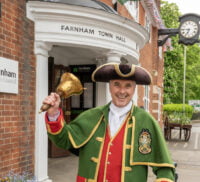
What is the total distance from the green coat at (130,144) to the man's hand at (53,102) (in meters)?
0.10

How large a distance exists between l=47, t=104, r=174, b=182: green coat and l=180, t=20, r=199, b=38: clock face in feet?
41.4

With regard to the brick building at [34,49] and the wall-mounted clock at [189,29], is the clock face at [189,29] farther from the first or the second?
the brick building at [34,49]

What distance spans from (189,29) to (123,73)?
498 inches

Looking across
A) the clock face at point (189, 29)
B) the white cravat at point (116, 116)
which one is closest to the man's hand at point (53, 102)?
the white cravat at point (116, 116)

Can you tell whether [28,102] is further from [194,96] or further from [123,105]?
[194,96]

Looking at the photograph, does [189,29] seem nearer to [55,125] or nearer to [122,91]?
[122,91]

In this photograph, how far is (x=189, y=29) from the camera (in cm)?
1440

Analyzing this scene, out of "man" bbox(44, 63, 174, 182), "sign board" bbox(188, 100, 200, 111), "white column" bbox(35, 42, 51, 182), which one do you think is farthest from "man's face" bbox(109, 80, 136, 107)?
"sign board" bbox(188, 100, 200, 111)

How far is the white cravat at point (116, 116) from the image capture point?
107 inches

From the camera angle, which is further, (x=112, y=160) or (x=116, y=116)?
(x=116, y=116)

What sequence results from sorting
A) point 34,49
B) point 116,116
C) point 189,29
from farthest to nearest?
1. point 189,29
2. point 34,49
3. point 116,116

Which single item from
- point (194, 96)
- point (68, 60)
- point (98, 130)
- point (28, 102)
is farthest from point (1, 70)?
point (194, 96)

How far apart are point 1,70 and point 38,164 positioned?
188 centimetres

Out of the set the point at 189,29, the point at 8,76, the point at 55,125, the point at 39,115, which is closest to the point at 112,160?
the point at 55,125
